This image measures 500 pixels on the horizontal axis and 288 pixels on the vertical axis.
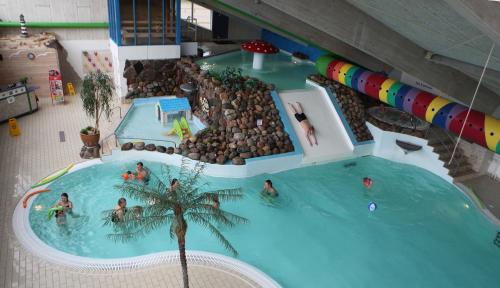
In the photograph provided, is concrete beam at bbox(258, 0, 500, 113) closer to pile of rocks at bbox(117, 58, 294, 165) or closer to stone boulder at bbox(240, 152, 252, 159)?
pile of rocks at bbox(117, 58, 294, 165)

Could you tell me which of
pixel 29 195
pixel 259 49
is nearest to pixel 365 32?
pixel 259 49

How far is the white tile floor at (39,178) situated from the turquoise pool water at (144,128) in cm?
56

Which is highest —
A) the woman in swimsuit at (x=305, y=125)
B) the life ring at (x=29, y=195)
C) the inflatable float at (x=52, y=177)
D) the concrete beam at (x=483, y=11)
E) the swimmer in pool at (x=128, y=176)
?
the concrete beam at (x=483, y=11)

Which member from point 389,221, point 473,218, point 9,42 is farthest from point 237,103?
point 9,42

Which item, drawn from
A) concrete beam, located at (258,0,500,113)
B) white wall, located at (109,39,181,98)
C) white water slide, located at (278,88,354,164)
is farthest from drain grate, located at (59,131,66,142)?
concrete beam, located at (258,0,500,113)

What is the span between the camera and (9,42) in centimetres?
1711

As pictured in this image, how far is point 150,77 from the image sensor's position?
17312 mm

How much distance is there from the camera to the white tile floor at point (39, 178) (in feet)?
27.8

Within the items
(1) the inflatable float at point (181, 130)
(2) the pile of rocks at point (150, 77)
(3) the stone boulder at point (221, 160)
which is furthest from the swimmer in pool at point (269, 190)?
(2) the pile of rocks at point (150, 77)

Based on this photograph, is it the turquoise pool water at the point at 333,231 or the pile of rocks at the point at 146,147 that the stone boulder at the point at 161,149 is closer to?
the pile of rocks at the point at 146,147

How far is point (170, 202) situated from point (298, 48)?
623 inches

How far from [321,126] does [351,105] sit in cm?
188

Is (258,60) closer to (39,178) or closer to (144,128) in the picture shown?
(144,128)

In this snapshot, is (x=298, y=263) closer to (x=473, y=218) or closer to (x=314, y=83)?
(x=473, y=218)
